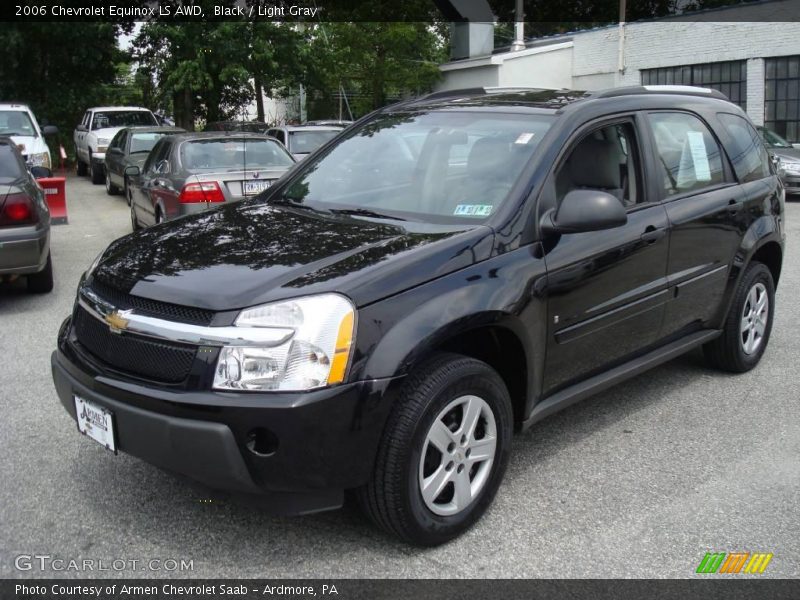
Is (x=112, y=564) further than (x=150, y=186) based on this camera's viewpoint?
No

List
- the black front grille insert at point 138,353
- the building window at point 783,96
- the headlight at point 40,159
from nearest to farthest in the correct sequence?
the black front grille insert at point 138,353
the headlight at point 40,159
the building window at point 783,96

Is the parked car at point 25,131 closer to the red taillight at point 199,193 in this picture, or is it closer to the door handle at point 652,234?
the red taillight at point 199,193

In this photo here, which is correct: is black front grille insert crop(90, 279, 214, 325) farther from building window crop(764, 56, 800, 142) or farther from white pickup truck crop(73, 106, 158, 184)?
building window crop(764, 56, 800, 142)

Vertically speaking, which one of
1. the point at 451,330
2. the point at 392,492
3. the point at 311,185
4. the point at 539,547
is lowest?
the point at 539,547

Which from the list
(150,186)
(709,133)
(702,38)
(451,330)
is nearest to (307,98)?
(702,38)

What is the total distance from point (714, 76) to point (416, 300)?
22188 millimetres

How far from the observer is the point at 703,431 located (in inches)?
189

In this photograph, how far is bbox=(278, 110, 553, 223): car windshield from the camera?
416 cm

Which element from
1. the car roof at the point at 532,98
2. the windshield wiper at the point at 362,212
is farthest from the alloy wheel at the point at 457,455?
the car roof at the point at 532,98

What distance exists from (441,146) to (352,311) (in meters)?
1.57

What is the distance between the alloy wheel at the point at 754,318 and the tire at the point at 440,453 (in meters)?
2.60

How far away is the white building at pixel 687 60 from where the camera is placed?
2155cm

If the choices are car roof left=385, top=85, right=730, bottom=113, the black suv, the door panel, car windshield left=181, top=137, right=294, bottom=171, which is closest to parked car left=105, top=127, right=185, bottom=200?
car windshield left=181, top=137, right=294, bottom=171

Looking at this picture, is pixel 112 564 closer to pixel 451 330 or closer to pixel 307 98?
pixel 451 330
